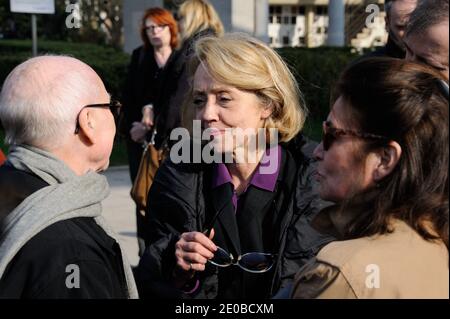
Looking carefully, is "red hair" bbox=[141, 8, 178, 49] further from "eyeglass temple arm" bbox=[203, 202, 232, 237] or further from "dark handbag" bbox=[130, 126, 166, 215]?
"eyeglass temple arm" bbox=[203, 202, 232, 237]

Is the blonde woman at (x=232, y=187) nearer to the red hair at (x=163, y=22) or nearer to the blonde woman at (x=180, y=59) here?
the blonde woman at (x=180, y=59)

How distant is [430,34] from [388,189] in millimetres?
1160

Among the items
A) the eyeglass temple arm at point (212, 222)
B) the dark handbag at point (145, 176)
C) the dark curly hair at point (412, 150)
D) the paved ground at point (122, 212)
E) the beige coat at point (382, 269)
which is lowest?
the paved ground at point (122, 212)

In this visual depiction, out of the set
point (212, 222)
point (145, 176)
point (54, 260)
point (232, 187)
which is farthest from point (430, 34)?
point (145, 176)

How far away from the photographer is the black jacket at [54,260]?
2.16m

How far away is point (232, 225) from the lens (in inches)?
120

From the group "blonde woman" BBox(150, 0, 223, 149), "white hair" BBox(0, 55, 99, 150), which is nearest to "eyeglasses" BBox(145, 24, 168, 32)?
"blonde woman" BBox(150, 0, 223, 149)

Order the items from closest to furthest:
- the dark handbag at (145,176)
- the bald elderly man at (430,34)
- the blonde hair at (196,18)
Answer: the bald elderly man at (430,34) < the dark handbag at (145,176) < the blonde hair at (196,18)

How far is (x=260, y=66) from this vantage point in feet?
10.5

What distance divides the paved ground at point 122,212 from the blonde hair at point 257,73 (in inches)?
139

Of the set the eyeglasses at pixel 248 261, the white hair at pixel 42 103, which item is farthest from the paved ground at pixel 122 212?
the white hair at pixel 42 103

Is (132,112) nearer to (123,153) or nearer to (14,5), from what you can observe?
(14,5)

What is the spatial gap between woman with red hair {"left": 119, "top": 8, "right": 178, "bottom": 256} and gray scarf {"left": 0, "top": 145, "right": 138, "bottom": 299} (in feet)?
13.3

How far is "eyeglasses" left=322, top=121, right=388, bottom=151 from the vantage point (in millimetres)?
2002
